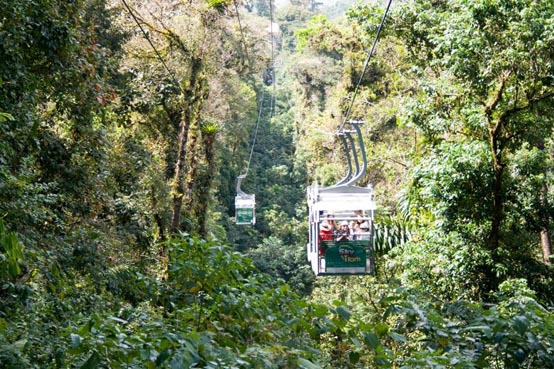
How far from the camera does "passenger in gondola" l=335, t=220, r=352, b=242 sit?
1179cm

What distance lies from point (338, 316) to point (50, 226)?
657cm

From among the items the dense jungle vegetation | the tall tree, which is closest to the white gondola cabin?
the dense jungle vegetation

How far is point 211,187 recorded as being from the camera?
24375 millimetres

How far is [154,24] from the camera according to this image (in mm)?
17797

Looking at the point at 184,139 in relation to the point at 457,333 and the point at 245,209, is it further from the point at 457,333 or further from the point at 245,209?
the point at 457,333

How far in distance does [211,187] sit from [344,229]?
12.9 meters

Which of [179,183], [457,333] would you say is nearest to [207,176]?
[179,183]

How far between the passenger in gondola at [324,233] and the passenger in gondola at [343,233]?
0.37 feet

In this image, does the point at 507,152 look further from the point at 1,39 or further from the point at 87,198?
the point at 1,39

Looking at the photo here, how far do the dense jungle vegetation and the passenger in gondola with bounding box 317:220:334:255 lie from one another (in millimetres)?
1225

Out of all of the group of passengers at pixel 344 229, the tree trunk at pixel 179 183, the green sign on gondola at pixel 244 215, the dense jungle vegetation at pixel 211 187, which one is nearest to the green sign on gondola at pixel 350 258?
the group of passengers at pixel 344 229

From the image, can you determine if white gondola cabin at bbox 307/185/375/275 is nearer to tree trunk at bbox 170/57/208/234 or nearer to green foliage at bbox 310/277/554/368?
tree trunk at bbox 170/57/208/234

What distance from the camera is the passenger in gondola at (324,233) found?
11.8 metres

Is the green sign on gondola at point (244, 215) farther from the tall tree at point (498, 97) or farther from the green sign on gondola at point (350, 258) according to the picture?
the tall tree at point (498, 97)
